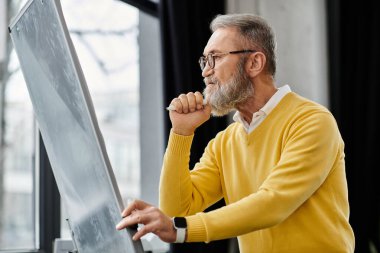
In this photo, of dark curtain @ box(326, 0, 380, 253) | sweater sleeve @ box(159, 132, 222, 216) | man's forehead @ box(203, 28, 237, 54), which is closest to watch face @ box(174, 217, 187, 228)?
sweater sleeve @ box(159, 132, 222, 216)

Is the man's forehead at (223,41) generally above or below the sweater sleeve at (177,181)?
above

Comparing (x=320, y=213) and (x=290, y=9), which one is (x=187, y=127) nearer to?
(x=320, y=213)

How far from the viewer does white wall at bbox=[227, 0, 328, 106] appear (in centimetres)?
391

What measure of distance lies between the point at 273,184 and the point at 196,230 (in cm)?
25

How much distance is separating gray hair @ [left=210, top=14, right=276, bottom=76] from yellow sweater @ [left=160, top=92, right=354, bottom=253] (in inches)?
8.5

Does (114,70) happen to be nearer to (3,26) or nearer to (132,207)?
(3,26)

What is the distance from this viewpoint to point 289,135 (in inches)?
66.5

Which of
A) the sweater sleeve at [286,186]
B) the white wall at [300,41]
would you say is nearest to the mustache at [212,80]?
the sweater sleeve at [286,186]

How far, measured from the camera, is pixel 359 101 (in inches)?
150

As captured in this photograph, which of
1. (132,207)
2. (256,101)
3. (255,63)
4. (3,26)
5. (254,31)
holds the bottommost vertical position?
(132,207)

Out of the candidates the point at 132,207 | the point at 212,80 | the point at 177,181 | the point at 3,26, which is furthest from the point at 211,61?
the point at 3,26

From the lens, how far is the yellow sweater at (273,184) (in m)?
1.44

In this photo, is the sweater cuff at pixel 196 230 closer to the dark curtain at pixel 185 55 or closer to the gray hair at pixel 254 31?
the gray hair at pixel 254 31

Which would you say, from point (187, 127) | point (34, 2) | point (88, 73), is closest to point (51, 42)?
point (34, 2)
